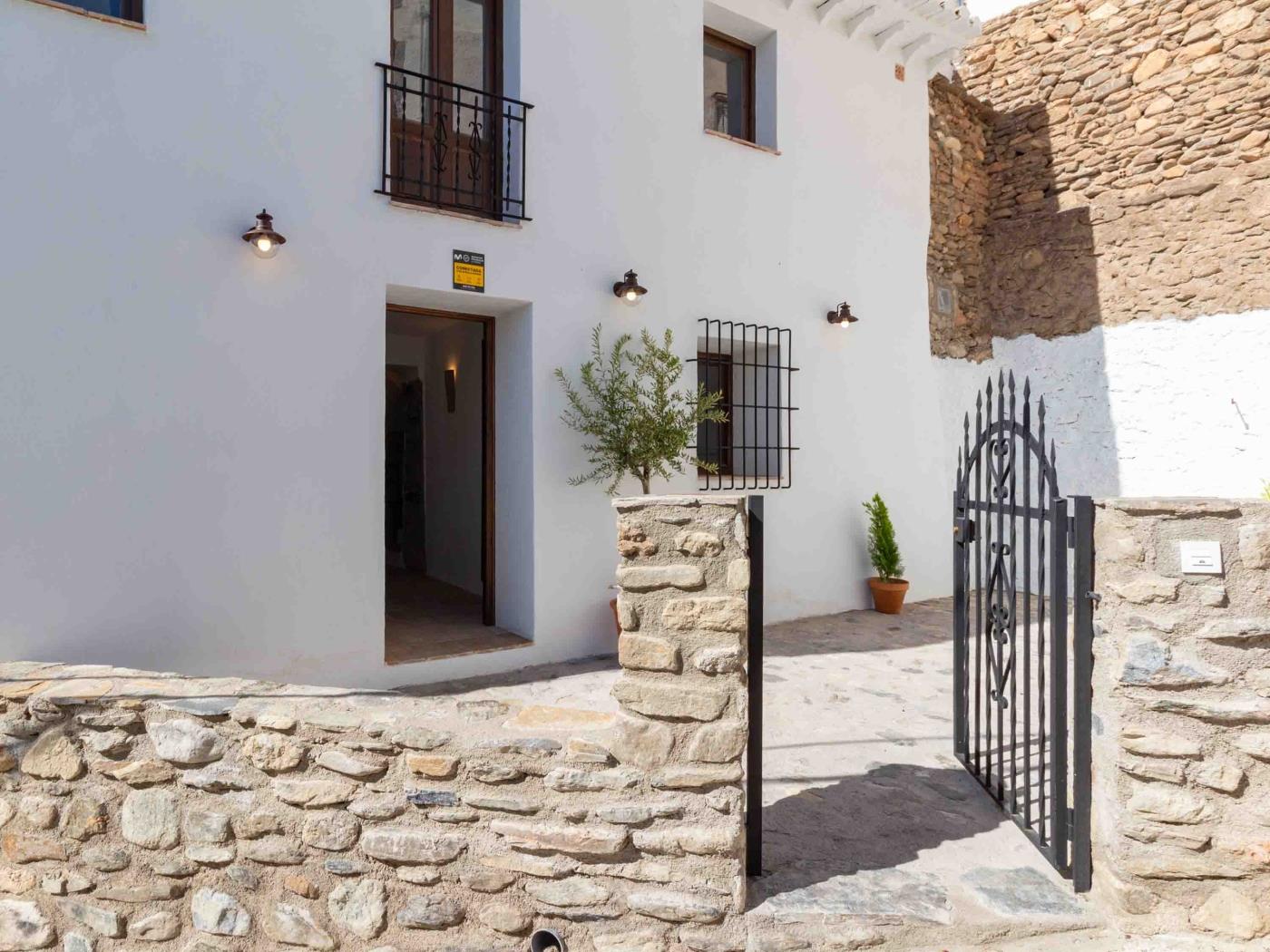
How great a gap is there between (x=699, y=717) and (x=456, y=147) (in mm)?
4067

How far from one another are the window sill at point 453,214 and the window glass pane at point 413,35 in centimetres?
93

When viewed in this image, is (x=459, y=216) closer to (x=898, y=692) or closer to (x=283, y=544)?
(x=283, y=544)

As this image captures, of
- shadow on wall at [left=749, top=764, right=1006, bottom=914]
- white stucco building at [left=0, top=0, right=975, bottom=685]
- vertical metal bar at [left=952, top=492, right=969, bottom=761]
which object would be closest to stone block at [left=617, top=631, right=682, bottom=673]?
shadow on wall at [left=749, top=764, right=1006, bottom=914]

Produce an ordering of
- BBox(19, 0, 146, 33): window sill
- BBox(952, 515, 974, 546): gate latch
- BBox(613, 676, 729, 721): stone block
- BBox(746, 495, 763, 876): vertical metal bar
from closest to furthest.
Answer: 1. BBox(613, 676, 729, 721): stone block
2. BBox(746, 495, 763, 876): vertical metal bar
3. BBox(952, 515, 974, 546): gate latch
4. BBox(19, 0, 146, 33): window sill

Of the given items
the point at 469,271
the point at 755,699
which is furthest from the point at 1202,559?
the point at 469,271

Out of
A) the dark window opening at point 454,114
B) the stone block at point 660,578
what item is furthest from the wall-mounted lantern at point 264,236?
the stone block at point 660,578

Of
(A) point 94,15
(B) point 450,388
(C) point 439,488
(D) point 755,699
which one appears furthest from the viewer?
(C) point 439,488

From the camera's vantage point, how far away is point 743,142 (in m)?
5.97

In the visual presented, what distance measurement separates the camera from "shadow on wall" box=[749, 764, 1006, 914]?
8.47ft

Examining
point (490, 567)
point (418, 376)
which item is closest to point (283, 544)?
point (490, 567)

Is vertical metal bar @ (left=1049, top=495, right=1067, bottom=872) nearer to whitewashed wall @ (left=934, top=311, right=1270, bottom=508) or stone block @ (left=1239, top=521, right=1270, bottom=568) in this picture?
stone block @ (left=1239, top=521, right=1270, bottom=568)

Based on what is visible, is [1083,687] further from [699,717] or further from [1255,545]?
[699,717]

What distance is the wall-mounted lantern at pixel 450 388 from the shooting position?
23.0ft

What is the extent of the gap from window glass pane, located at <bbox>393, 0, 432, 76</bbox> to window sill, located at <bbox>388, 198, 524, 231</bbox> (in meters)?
0.93
